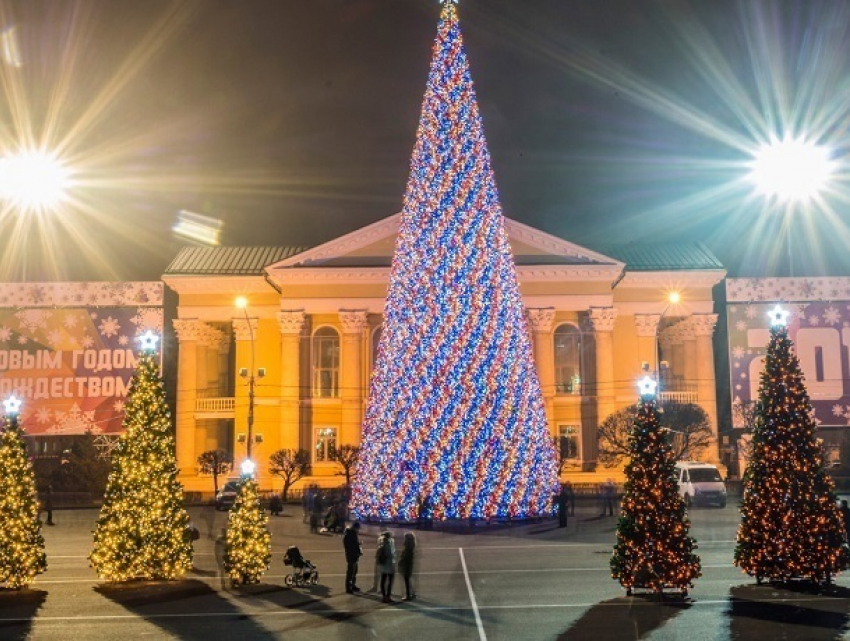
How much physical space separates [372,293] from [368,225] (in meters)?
3.62

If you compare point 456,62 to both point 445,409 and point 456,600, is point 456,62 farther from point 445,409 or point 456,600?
point 456,600

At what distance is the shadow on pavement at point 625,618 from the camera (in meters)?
→ 12.4

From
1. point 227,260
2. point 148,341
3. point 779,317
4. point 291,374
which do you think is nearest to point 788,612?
point 779,317

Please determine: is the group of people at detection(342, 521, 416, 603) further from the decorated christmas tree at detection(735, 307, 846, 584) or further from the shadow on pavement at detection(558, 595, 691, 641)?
the decorated christmas tree at detection(735, 307, 846, 584)

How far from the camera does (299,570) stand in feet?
57.1

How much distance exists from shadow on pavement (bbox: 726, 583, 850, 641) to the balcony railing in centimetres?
3997

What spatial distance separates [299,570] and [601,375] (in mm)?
34190

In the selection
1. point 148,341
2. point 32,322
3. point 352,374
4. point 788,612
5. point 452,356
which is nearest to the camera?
point 788,612

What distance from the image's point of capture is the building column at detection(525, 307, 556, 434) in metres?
49.5

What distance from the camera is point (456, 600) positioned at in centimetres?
1528

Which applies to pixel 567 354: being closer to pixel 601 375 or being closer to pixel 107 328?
pixel 601 375

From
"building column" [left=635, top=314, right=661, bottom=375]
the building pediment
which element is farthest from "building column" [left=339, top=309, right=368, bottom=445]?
"building column" [left=635, top=314, right=661, bottom=375]

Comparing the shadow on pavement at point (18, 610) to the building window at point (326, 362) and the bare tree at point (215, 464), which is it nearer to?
the bare tree at point (215, 464)

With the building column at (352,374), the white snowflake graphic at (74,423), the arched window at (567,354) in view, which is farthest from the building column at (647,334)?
the white snowflake graphic at (74,423)
